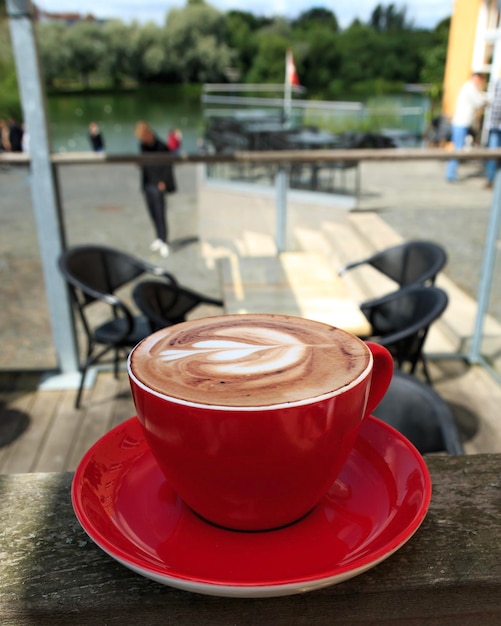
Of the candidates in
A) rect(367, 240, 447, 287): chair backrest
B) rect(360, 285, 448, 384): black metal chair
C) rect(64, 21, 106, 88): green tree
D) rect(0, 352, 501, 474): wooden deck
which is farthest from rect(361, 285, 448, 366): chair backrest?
rect(64, 21, 106, 88): green tree

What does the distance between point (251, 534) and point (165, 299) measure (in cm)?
235

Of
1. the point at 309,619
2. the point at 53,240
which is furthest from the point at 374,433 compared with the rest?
the point at 53,240

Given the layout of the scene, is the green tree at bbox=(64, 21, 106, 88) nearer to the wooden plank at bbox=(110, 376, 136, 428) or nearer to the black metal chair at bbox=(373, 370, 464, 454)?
the wooden plank at bbox=(110, 376, 136, 428)

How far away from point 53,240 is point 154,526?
9.08ft

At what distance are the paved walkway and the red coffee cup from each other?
9.00 ft

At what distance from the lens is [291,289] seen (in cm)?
278

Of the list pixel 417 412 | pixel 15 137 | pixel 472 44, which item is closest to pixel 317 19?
pixel 472 44

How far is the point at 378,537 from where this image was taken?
483mm

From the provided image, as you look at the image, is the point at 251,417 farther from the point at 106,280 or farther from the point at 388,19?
the point at 388,19

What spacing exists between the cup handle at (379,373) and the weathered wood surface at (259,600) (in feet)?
0.44

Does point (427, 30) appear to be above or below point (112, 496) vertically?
above

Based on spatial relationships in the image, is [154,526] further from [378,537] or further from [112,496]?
[378,537]

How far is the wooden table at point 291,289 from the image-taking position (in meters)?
2.42

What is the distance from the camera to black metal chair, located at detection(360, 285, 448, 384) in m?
2.18
